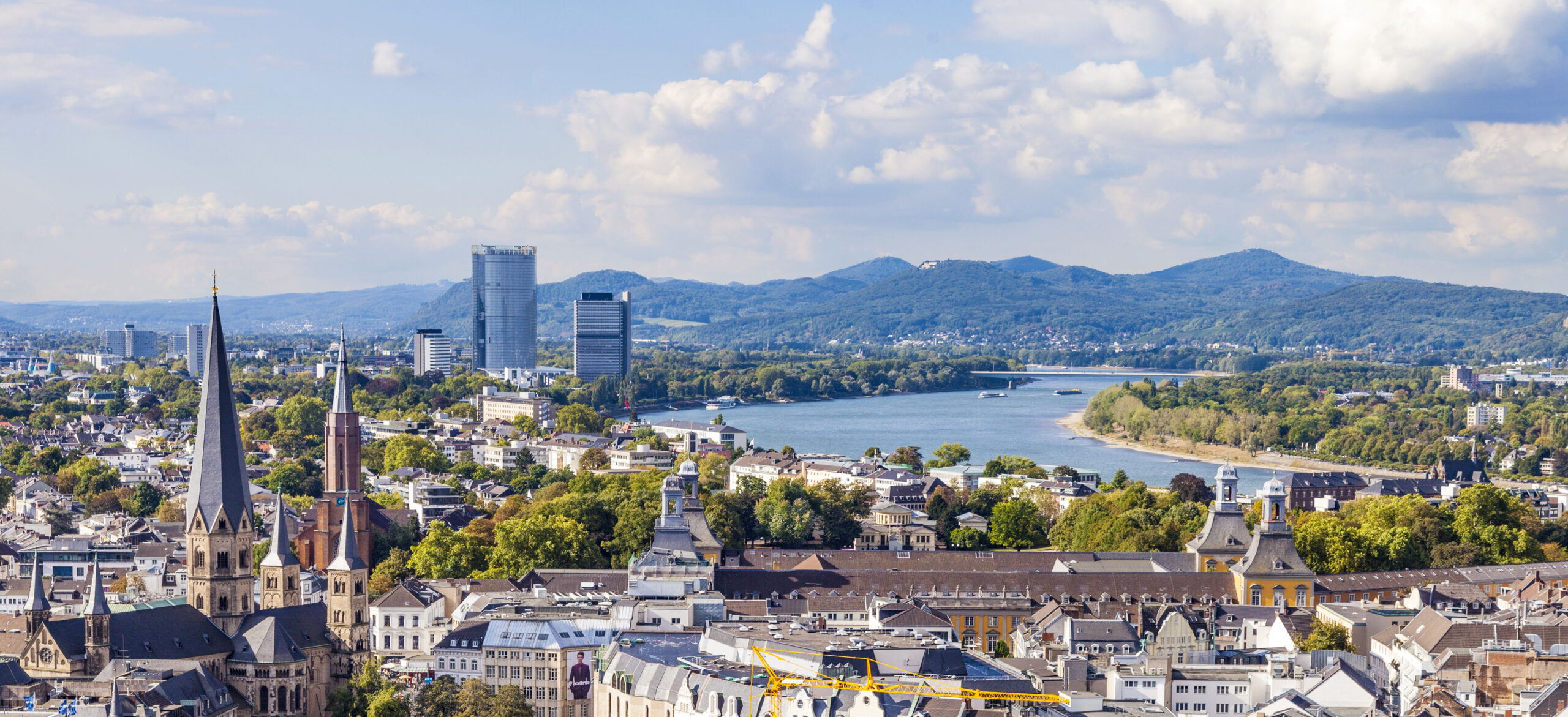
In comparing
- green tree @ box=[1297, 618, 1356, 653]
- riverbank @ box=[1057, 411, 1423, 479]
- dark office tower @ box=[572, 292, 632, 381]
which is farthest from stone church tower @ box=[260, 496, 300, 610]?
dark office tower @ box=[572, 292, 632, 381]

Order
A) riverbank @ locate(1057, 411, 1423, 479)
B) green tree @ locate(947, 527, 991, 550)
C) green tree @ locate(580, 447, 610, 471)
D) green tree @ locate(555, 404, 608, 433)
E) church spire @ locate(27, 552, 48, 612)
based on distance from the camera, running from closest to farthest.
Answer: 1. church spire @ locate(27, 552, 48, 612)
2. green tree @ locate(947, 527, 991, 550)
3. green tree @ locate(580, 447, 610, 471)
4. riverbank @ locate(1057, 411, 1423, 479)
5. green tree @ locate(555, 404, 608, 433)

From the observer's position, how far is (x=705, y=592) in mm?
41938

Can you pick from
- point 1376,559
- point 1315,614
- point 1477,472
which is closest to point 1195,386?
point 1477,472

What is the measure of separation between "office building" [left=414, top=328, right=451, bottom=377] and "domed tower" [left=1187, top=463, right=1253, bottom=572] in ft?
Result: 459

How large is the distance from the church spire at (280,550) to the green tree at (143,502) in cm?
2965

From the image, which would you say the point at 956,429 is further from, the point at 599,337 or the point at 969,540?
the point at 969,540

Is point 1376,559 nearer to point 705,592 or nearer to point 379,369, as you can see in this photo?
point 705,592

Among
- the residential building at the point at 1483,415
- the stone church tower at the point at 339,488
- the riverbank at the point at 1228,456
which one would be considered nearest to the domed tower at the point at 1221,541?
the stone church tower at the point at 339,488

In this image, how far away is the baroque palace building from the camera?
31.5m

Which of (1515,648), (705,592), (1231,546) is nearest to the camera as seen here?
(1515,648)

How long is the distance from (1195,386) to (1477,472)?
54578mm

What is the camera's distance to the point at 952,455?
86688 millimetres

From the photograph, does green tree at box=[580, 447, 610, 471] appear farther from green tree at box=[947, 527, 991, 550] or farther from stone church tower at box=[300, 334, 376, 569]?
stone church tower at box=[300, 334, 376, 569]

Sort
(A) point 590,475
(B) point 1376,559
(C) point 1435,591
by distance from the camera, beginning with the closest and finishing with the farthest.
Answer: (C) point 1435,591 → (B) point 1376,559 → (A) point 590,475
